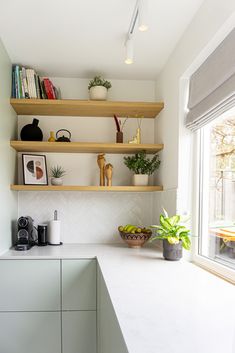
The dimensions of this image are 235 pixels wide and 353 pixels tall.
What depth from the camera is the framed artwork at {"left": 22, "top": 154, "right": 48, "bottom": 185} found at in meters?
3.13

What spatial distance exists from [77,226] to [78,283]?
0.75 meters

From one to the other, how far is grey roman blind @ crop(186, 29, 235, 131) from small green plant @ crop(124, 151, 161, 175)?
2.23 feet

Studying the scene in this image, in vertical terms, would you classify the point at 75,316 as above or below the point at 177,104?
below

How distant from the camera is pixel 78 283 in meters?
2.62

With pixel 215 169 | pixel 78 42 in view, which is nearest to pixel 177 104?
pixel 215 169

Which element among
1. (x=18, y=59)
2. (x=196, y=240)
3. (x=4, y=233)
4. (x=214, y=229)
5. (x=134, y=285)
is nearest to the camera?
(x=134, y=285)

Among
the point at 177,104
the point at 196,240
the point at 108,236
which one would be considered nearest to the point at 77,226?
the point at 108,236

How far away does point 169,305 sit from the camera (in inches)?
55.3

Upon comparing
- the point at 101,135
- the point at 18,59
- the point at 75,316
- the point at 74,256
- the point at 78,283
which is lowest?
the point at 75,316

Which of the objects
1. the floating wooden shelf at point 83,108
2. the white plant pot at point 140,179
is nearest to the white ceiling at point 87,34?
the floating wooden shelf at point 83,108

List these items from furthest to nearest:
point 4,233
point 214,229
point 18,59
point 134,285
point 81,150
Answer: point 81,150 < point 18,59 < point 4,233 < point 214,229 < point 134,285

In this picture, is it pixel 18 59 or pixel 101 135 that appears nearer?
pixel 18 59

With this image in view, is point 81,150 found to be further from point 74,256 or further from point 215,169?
point 215,169

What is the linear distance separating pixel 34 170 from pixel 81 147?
1.64ft
